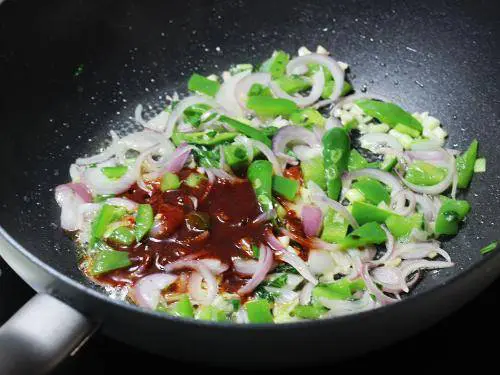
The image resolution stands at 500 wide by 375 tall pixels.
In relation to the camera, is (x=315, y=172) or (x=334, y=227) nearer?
(x=334, y=227)

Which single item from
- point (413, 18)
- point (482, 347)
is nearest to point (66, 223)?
point (482, 347)

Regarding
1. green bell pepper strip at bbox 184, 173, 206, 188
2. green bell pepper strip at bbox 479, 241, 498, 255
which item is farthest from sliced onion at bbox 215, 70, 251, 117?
green bell pepper strip at bbox 479, 241, 498, 255

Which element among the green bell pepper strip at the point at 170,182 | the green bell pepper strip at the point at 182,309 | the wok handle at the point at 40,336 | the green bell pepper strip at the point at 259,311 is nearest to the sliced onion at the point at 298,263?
the green bell pepper strip at the point at 259,311

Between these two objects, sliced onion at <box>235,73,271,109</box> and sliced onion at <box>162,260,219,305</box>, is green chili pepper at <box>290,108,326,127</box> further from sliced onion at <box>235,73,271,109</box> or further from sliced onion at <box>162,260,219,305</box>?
sliced onion at <box>162,260,219,305</box>

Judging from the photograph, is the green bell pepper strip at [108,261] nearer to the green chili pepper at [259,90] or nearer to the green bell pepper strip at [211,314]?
the green bell pepper strip at [211,314]

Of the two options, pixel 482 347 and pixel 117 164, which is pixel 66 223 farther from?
pixel 482 347

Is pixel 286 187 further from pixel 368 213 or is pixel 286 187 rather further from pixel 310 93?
pixel 310 93

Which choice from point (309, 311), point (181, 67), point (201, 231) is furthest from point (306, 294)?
point (181, 67)
